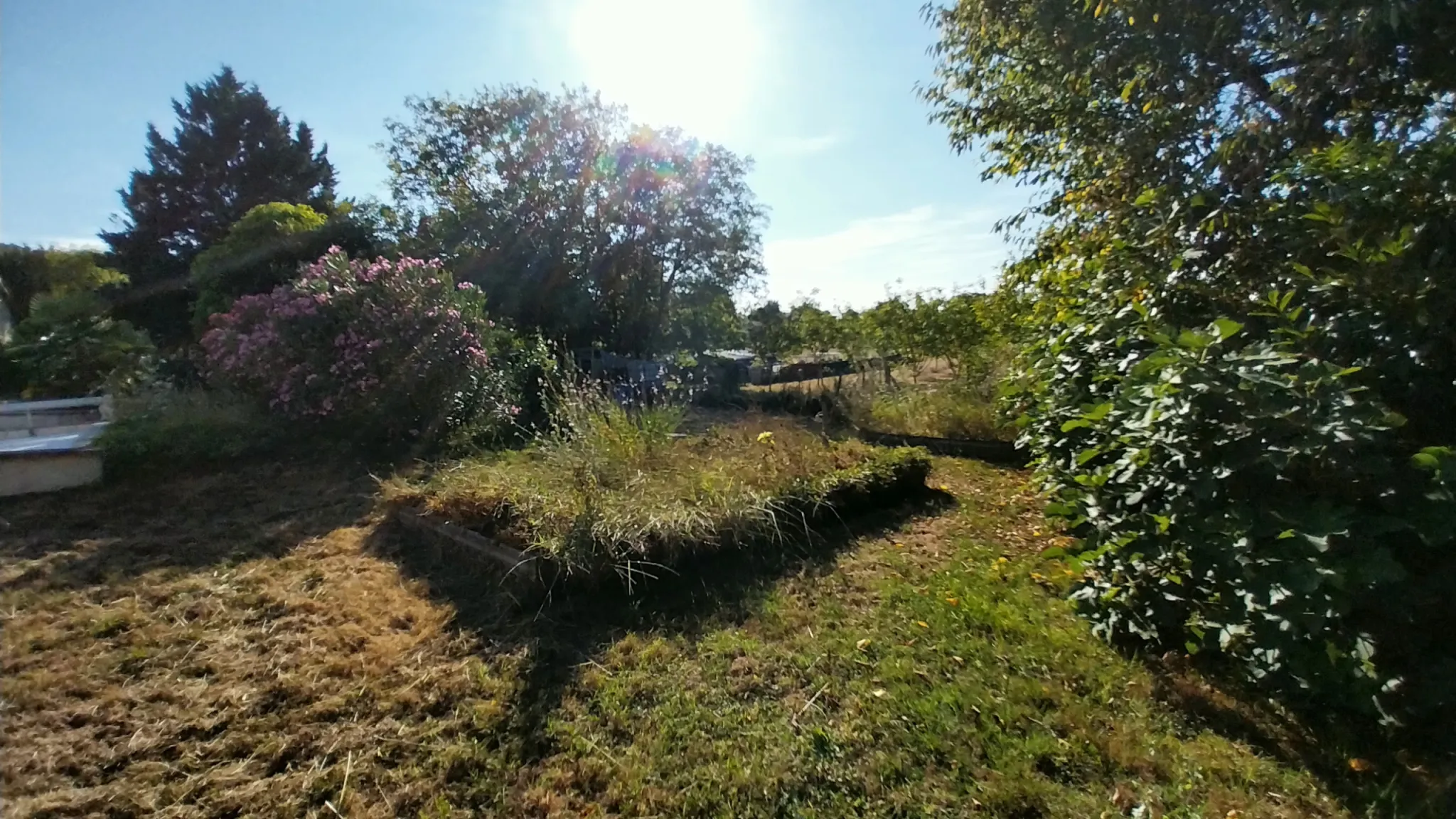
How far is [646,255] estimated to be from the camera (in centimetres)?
1703

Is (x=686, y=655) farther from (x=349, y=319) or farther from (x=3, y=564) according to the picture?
(x=349, y=319)

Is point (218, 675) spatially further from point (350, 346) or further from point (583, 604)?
point (350, 346)

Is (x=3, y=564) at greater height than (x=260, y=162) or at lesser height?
lesser

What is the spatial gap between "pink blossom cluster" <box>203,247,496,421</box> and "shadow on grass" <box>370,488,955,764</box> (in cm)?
286

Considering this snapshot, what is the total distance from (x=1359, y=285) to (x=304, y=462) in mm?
7630

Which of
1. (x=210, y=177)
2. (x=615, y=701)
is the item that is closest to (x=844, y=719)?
(x=615, y=701)

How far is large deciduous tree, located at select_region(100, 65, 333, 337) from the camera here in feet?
71.7

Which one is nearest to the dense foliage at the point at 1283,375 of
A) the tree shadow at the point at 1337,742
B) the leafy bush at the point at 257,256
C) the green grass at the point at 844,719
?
the tree shadow at the point at 1337,742

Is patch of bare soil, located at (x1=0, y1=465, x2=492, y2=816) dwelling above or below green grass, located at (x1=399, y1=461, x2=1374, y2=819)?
above

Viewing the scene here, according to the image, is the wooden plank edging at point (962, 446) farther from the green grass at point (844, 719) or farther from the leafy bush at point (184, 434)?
the leafy bush at point (184, 434)

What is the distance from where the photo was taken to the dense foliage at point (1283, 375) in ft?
6.52

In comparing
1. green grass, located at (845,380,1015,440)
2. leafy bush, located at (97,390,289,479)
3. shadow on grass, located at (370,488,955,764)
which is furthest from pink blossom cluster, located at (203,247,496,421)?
green grass, located at (845,380,1015,440)

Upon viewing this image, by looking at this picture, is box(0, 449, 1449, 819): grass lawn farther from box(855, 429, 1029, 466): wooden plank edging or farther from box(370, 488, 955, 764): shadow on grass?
box(855, 429, 1029, 466): wooden plank edging

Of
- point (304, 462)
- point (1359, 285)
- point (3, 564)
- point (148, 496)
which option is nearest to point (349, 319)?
point (304, 462)
